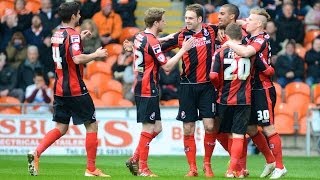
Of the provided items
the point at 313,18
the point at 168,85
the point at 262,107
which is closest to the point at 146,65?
the point at 262,107

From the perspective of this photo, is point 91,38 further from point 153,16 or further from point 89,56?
point 89,56

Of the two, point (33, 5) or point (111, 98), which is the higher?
point (33, 5)

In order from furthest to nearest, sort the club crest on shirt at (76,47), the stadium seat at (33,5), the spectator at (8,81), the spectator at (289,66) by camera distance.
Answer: the stadium seat at (33,5) → the spectator at (8,81) → the spectator at (289,66) → the club crest on shirt at (76,47)

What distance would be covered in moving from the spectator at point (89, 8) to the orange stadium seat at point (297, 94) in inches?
224

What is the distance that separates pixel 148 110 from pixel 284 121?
337 inches

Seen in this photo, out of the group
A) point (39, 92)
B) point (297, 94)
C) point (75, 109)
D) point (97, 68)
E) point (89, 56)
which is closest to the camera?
point (89, 56)

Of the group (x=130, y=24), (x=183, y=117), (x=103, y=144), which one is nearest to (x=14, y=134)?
(x=103, y=144)

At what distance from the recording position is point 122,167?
17.8 meters

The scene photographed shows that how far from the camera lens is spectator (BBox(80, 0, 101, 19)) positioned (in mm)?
26812

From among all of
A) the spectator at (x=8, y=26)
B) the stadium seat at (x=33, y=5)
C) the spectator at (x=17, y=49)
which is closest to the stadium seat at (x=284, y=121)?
the spectator at (x=17, y=49)

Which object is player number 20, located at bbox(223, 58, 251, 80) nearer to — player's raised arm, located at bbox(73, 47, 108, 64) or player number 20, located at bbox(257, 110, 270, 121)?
→ player number 20, located at bbox(257, 110, 270, 121)

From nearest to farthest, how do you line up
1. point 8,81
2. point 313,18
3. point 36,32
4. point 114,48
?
point 8,81 → point 36,32 → point 114,48 → point 313,18

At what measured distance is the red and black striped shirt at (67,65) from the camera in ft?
47.7

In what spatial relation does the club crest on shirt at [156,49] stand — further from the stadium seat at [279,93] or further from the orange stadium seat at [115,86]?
the orange stadium seat at [115,86]
